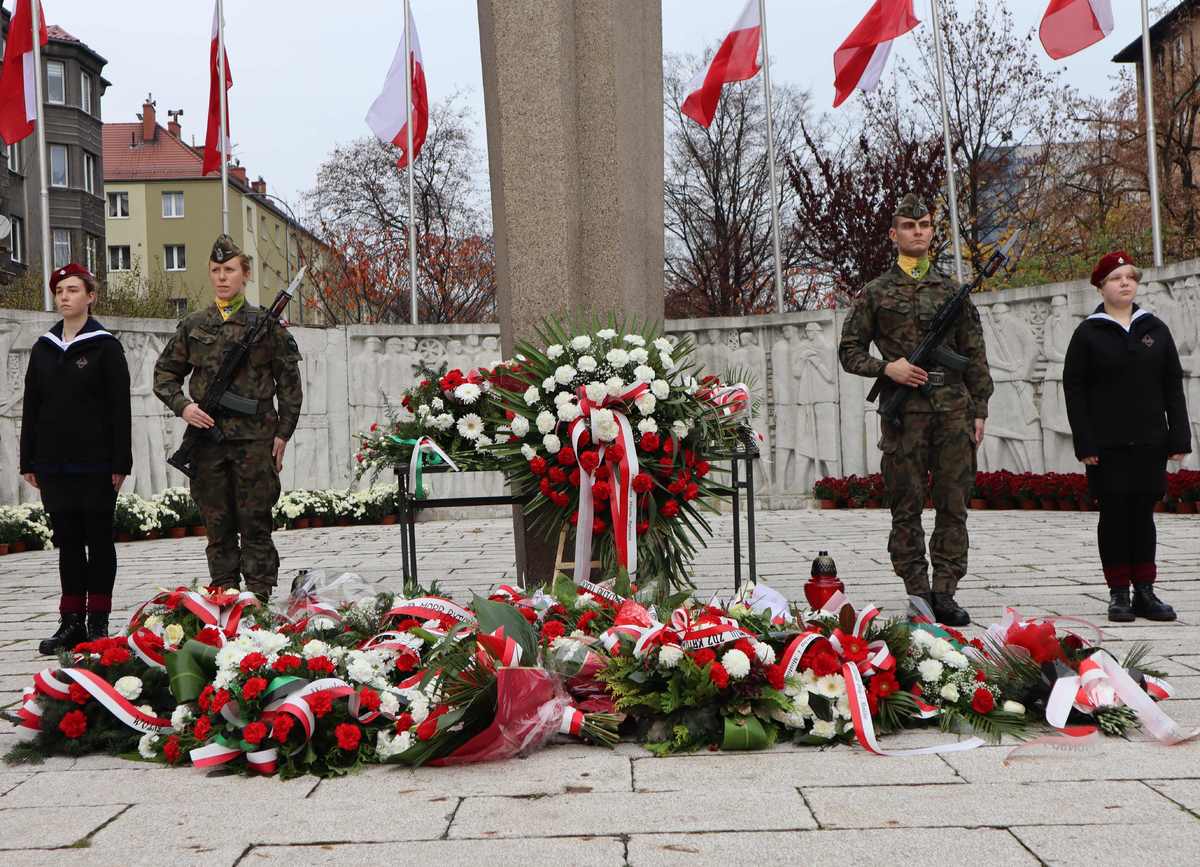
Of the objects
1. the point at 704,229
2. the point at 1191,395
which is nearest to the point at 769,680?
the point at 1191,395

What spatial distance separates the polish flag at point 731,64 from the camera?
1459cm

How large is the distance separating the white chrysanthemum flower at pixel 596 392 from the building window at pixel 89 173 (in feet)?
135

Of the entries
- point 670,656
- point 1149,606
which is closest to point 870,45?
point 1149,606

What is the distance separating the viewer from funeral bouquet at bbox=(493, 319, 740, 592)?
199 inches

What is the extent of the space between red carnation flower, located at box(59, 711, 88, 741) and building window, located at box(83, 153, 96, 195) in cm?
4195

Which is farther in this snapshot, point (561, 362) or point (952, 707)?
point (561, 362)

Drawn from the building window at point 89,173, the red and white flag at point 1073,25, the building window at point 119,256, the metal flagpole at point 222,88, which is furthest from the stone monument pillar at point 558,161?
the building window at point 119,256

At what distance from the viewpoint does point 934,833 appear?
260cm

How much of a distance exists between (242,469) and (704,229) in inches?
991

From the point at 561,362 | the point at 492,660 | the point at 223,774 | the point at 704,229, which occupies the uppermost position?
the point at 704,229

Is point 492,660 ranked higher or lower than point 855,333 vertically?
lower

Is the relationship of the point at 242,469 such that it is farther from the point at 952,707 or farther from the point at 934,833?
the point at 934,833

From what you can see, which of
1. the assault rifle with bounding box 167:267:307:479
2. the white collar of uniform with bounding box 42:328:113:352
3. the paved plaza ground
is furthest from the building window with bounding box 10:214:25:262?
the paved plaza ground

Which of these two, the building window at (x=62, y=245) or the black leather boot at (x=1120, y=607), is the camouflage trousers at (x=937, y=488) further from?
the building window at (x=62, y=245)
